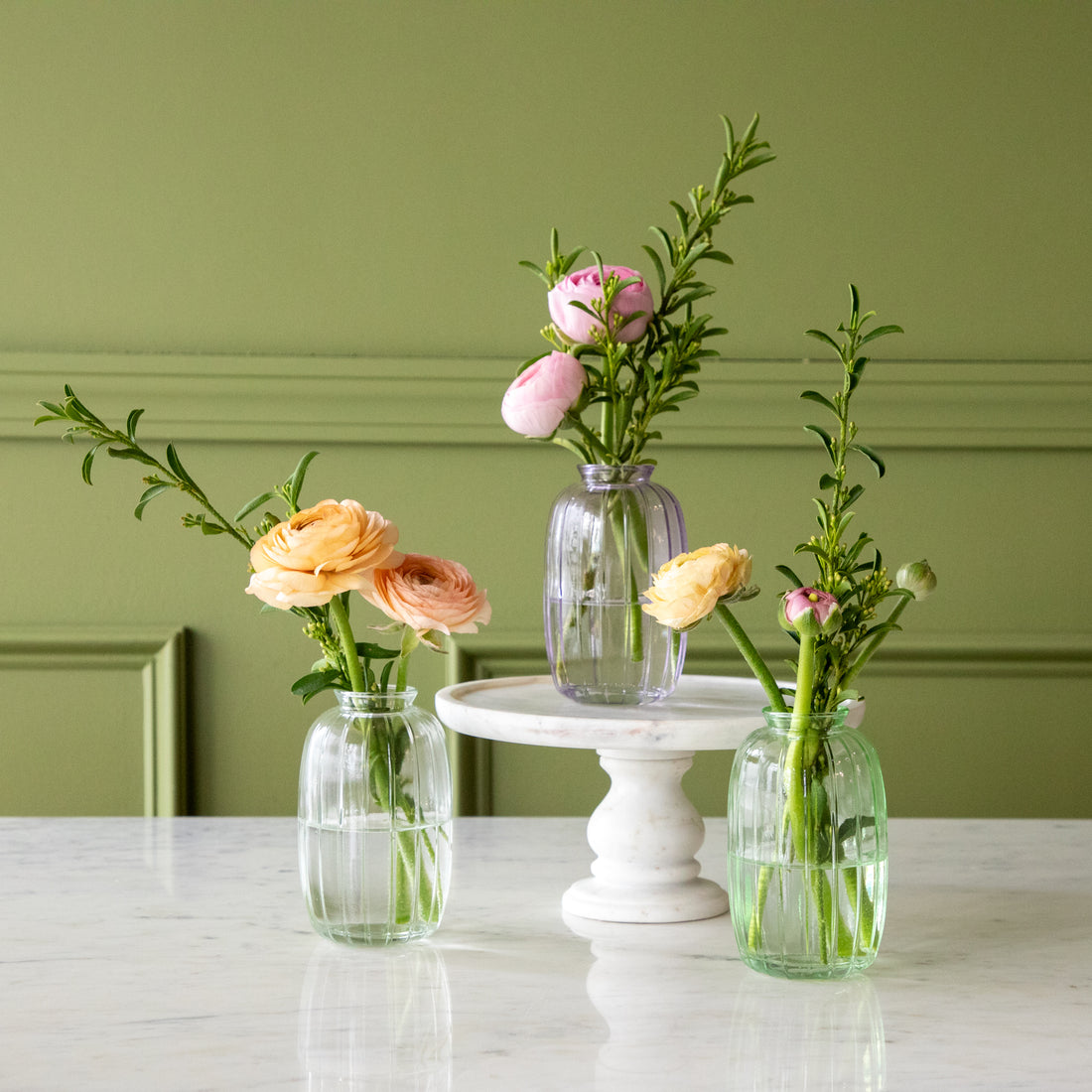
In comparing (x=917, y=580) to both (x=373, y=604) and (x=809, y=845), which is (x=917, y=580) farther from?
(x=373, y=604)

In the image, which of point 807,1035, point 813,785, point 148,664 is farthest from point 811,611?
point 148,664

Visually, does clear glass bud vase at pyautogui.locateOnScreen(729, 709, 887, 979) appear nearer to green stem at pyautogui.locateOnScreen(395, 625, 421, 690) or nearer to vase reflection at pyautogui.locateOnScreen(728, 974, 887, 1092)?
vase reflection at pyautogui.locateOnScreen(728, 974, 887, 1092)

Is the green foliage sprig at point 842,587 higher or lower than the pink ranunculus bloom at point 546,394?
lower

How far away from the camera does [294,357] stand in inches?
75.5

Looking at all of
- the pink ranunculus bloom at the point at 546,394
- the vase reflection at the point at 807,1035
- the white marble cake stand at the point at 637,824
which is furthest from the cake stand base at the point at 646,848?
the pink ranunculus bloom at the point at 546,394

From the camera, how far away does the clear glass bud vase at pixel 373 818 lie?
2.71ft

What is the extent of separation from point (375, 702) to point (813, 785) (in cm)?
28

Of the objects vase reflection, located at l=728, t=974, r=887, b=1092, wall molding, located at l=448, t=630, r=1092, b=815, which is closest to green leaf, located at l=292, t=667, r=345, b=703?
vase reflection, located at l=728, t=974, r=887, b=1092

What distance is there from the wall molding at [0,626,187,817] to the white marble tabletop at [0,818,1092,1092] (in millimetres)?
859

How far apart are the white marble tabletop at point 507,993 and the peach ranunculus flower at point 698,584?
225mm

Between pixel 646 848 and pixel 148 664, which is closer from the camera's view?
pixel 646 848

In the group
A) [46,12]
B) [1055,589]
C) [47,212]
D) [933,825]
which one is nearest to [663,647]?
[933,825]

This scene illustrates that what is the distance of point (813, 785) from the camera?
76 cm

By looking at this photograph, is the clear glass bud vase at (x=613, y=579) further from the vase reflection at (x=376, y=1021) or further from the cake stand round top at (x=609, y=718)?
the vase reflection at (x=376, y=1021)
